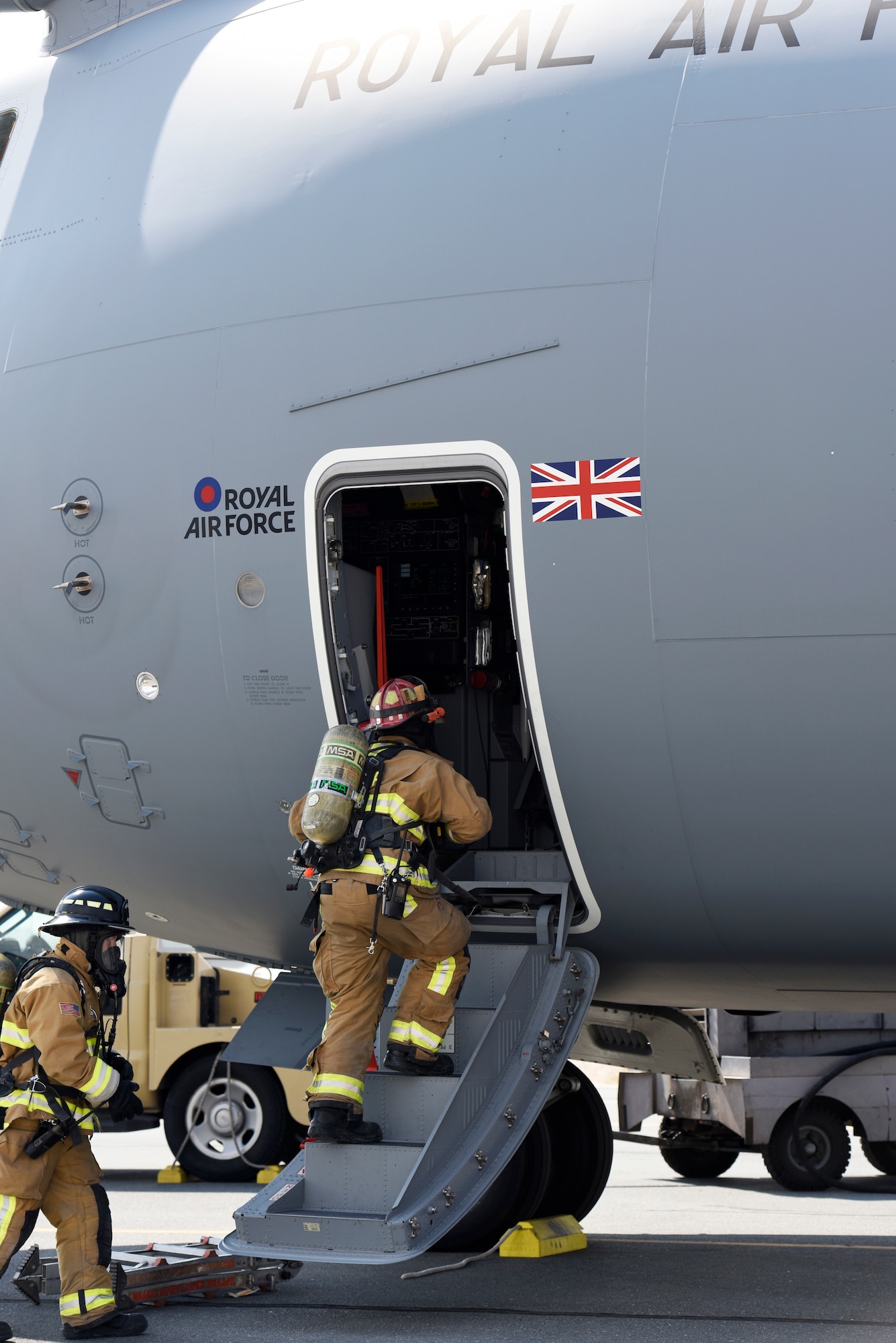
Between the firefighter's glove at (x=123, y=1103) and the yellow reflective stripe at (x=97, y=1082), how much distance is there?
0.10 metres

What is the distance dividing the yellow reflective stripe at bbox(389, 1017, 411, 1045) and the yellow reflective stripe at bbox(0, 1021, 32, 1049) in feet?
5.00

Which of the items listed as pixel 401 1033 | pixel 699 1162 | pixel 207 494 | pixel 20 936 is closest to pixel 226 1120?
pixel 20 936

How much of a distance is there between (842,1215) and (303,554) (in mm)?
6530

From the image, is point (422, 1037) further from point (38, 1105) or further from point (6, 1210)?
point (6, 1210)

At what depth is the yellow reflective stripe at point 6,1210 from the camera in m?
6.16

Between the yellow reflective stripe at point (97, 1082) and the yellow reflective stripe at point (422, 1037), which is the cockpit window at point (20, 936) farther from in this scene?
the yellow reflective stripe at point (422, 1037)

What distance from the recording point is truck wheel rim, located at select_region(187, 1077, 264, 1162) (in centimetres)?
1210

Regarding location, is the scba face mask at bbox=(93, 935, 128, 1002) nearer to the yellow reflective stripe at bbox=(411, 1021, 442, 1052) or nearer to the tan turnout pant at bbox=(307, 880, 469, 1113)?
the tan turnout pant at bbox=(307, 880, 469, 1113)

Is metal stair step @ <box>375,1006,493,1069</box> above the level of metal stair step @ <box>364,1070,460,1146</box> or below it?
above

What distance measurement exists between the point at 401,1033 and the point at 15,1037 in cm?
162

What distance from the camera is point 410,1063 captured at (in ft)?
21.1

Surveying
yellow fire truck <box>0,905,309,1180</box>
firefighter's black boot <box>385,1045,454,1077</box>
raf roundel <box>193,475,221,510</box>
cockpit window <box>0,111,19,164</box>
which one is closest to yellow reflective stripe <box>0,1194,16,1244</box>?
firefighter's black boot <box>385,1045,454,1077</box>

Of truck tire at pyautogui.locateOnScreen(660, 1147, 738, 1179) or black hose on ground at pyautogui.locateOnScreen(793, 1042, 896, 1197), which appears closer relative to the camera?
black hose on ground at pyautogui.locateOnScreen(793, 1042, 896, 1197)

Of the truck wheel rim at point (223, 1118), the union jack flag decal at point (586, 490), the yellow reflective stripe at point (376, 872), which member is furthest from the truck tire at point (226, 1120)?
the union jack flag decal at point (586, 490)
